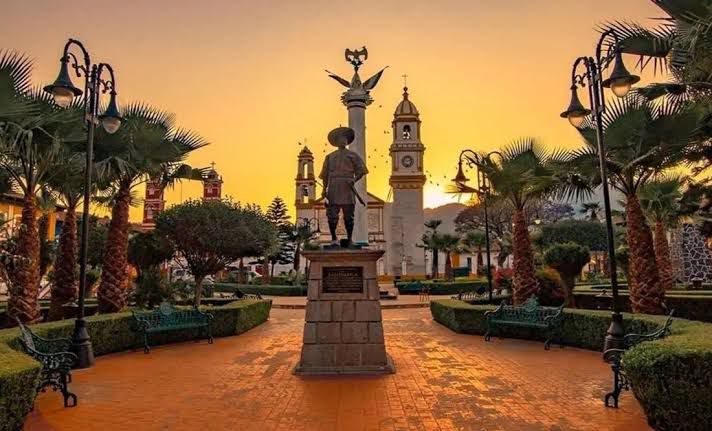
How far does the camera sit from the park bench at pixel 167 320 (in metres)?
11.1

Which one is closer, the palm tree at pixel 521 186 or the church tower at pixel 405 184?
the palm tree at pixel 521 186

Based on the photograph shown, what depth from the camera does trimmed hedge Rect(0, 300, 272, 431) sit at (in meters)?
5.03

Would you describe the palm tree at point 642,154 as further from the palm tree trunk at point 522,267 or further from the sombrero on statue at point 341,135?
the sombrero on statue at point 341,135

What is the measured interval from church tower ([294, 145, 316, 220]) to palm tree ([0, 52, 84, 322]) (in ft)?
192

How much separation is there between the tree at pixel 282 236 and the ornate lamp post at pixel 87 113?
24.4m

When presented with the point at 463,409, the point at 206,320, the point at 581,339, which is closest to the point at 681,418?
the point at 463,409

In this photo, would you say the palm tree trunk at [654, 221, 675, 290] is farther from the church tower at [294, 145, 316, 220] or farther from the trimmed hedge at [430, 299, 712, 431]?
the church tower at [294, 145, 316, 220]

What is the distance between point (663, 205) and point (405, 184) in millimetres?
41673

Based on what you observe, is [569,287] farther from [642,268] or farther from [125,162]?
[125,162]

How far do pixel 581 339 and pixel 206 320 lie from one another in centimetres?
867

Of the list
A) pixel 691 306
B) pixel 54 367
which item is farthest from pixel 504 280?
pixel 54 367

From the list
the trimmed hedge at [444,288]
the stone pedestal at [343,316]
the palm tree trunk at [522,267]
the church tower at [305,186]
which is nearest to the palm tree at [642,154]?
the palm tree trunk at [522,267]

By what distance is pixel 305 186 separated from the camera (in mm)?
72562

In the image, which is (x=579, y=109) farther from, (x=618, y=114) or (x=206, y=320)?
(x=206, y=320)
